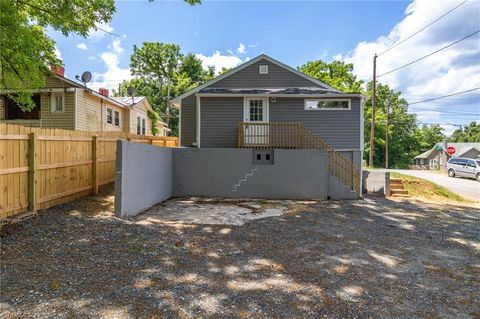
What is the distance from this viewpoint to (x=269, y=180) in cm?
1071

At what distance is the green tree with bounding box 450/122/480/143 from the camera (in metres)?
74.7

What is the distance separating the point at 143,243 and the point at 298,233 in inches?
123

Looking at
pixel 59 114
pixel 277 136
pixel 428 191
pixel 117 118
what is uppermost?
pixel 117 118

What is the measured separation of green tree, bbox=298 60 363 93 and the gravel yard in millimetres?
27616

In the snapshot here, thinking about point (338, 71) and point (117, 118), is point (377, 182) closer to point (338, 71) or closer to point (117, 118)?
point (117, 118)

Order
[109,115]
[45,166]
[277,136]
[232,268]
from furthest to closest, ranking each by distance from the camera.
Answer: [109,115] < [277,136] < [45,166] < [232,268]

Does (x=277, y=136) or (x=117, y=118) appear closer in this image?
(x=277, y=136)

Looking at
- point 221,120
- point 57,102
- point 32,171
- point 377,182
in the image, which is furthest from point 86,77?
point 377,182

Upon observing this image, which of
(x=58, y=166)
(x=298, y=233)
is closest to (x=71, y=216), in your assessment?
(x=58, y=166)

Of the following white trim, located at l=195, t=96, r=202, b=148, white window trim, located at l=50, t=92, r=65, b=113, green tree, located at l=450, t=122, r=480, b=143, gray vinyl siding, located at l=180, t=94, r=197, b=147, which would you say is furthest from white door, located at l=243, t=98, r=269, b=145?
green tree, located at l=450, t=122, r=480, b=143

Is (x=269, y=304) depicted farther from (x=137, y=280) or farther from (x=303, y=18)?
(x=303, y=18)

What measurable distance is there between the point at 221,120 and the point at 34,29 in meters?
7.07

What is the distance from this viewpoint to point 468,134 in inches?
3204

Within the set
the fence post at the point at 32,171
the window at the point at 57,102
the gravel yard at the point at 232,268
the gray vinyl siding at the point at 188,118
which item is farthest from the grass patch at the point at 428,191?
the window at the point at 57,102
